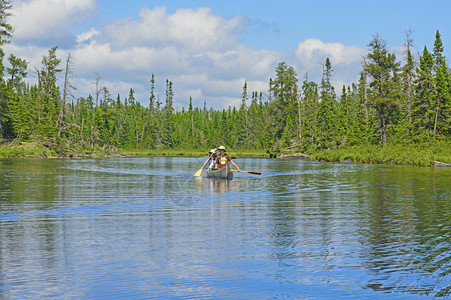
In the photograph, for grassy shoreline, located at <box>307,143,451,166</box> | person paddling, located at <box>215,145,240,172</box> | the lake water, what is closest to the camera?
the lake water

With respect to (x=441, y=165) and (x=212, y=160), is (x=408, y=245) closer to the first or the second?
(x=212, y=160)

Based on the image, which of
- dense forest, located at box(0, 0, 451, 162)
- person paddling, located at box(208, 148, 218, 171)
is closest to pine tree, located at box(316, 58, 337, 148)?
dense forest, located at box(0, 0, 451, 162)

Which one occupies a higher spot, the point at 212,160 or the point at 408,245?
the point at 212,160

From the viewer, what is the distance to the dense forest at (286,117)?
69.7 meters

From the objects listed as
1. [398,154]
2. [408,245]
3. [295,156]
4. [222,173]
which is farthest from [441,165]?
[408,245]

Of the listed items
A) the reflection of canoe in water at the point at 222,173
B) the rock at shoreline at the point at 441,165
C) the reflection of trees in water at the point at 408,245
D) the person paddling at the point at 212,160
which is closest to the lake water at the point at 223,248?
the reflection of trees in water at the point at 408,245

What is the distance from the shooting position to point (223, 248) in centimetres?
1141

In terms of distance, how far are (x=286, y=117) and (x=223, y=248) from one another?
103372 millimetres

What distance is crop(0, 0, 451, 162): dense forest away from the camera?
2744 inches

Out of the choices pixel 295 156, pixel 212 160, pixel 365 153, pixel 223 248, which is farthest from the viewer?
pixel 295 156

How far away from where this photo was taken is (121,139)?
13075 cm

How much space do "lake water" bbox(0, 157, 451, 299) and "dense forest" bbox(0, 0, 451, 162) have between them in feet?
175

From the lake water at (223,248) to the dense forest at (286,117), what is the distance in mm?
53255

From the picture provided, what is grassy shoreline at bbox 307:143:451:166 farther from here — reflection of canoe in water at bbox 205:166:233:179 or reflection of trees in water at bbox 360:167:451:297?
reflection of trees in water at bbox 360:167:451:297
